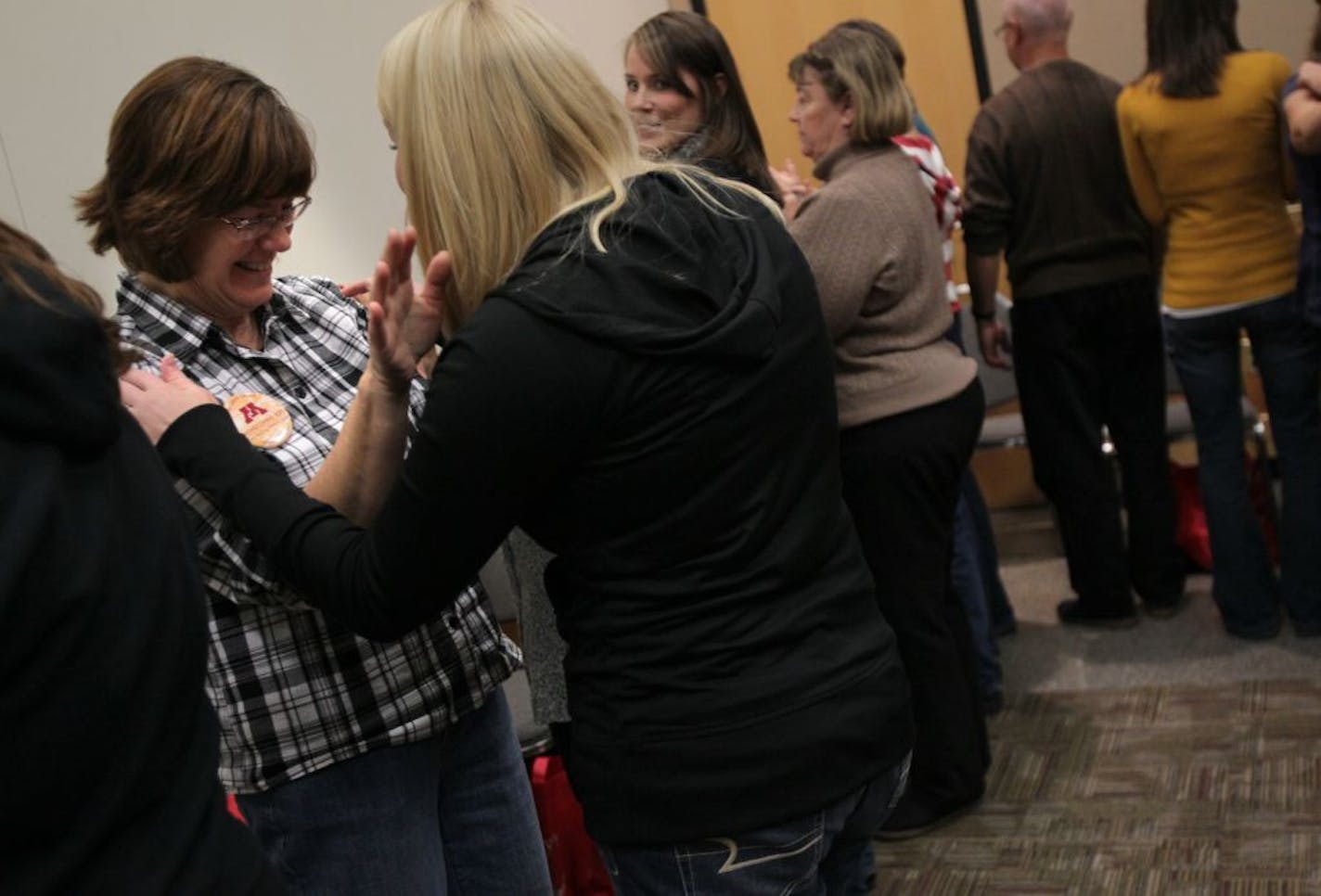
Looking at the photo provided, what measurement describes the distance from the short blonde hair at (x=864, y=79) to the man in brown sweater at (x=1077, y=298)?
2.62 feet

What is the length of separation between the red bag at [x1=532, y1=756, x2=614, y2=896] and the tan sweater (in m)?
0.83

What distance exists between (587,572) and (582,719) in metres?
0.15

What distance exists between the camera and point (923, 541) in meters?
2.88

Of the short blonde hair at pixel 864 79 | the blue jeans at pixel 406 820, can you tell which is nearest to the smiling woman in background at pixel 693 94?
the short blonde hair at pixel 864 79

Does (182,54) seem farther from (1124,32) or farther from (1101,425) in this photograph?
(1124,32)

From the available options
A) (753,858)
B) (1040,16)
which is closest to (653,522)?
(753,858)

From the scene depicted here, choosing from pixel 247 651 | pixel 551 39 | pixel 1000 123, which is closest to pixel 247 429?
pixel 247 651

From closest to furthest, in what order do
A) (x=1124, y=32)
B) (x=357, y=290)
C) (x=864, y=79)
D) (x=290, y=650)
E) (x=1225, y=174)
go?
(x=290, y=650) → (x=357, y=290) → (x=864, y=79) → (x=1225, y=174) → (x=1124, y=32)

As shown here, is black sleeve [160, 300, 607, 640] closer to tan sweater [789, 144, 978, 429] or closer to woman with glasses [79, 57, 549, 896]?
woman with glasses [79, 57, 549, 896]

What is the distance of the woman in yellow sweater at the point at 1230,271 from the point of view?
357 cm

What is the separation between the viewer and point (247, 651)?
1616 mm

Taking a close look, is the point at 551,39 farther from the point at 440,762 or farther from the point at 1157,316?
the point at 1157,316

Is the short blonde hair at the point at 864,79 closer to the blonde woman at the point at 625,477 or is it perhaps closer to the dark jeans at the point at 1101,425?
the dark jeans at the point at 1101,425

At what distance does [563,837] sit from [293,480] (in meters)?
1.31
